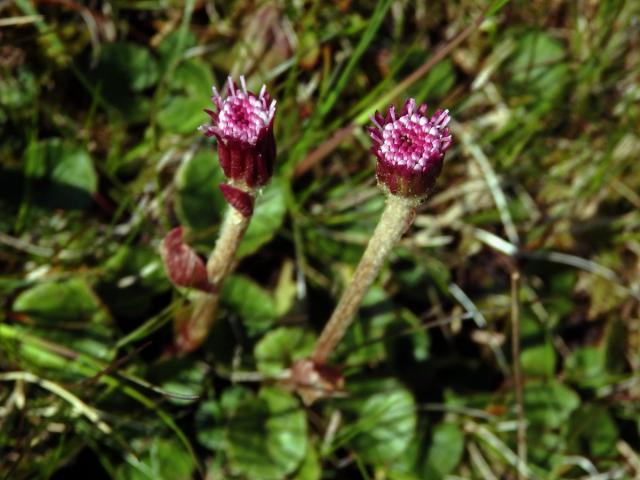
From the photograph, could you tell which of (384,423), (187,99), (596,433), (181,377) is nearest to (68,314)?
(181,377)

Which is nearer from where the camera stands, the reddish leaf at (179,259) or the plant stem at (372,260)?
the plant stem at (372,260)

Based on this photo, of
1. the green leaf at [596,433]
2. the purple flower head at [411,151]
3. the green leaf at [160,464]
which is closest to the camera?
the purple flower head at [411,151]

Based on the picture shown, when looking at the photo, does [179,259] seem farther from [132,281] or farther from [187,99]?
[187,99]

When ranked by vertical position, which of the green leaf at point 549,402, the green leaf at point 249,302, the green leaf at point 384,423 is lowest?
the green leaf at point 549,402

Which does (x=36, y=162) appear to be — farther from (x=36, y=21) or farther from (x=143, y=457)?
(x=143, y=457)

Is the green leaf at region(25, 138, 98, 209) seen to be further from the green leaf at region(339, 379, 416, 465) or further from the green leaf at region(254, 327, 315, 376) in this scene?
the green leaf at region(339, 379, 416, 465)

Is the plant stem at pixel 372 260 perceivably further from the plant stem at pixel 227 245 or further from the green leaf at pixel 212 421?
the green leaf at pixel 212 421

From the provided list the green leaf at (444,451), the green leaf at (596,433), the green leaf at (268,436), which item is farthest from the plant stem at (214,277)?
the green leaf at (596,433)

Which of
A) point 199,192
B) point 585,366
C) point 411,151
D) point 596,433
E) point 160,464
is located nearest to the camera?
point 411,151
